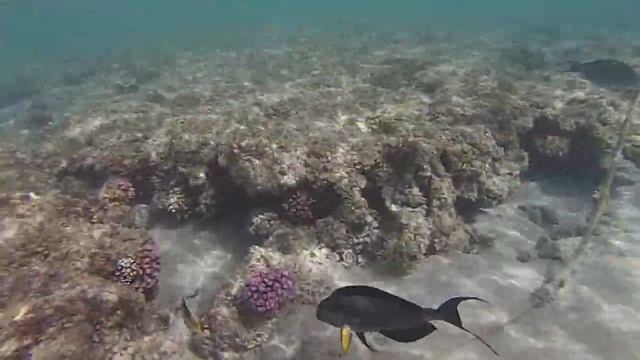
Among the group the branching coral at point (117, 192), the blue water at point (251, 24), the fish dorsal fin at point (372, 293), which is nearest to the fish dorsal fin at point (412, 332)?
the fish dorsal fin at point (372, 293)

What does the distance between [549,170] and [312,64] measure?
11.0 metres

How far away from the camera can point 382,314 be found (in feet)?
11.5

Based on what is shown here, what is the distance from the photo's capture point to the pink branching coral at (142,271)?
18.2 feet

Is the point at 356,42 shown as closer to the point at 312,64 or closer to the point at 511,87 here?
the point at 312,64

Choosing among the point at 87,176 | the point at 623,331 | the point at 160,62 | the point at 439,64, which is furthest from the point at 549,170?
the point at 160,62

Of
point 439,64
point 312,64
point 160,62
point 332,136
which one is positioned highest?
point 332,136

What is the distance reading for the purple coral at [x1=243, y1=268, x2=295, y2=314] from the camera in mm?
5809

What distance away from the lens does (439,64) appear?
1544 cm

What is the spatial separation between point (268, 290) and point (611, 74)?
1463 centimetres

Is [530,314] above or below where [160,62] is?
above

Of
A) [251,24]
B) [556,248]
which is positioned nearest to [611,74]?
[556,248]

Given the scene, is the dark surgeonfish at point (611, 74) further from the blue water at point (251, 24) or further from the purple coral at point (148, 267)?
the blue water at point (251, 24)

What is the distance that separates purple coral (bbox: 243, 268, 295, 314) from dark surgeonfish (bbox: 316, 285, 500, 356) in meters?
2.30

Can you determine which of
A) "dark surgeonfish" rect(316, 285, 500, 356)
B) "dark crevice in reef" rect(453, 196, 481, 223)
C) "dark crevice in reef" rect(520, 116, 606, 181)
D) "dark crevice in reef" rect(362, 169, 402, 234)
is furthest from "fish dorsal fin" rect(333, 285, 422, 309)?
"dark crevice in reef" rect(520, 116, 606, 181)
